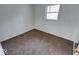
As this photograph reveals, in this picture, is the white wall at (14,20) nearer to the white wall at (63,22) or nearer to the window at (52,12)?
the white wall at (63,22)

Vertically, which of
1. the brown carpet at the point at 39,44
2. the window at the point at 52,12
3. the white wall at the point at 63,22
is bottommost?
the brown carpet at the point at 39,44

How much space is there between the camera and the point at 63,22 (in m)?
2.12

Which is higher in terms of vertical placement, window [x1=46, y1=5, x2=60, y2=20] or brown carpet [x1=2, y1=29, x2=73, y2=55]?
window [x1=46, y1=5, x2=60, y2=20]

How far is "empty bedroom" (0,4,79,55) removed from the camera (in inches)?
63.9

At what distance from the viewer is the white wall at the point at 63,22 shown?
188cm

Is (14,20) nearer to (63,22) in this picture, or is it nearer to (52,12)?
(52,12)

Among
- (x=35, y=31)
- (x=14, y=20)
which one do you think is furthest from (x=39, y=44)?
(x=14, y=20)

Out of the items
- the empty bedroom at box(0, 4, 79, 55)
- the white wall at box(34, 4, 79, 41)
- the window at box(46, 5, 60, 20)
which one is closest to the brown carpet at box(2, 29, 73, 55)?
the empty bedroom at box(0, 4, 79, 55)

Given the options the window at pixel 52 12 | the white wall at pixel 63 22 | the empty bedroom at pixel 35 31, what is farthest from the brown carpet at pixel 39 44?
the window at pixel 52 12

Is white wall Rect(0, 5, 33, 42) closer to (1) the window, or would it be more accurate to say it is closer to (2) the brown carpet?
(2) the brown carpet

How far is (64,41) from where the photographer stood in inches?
72.6
